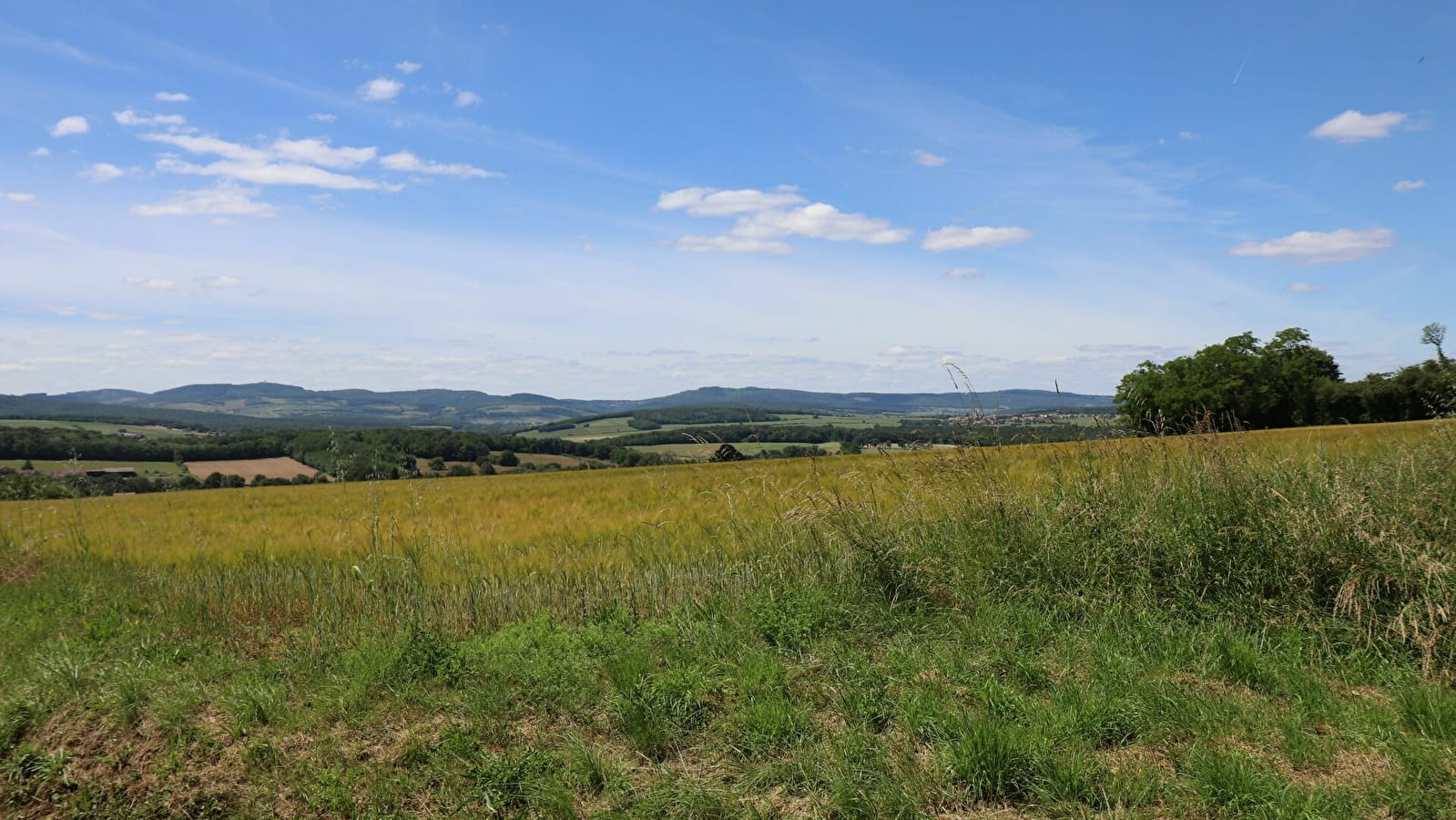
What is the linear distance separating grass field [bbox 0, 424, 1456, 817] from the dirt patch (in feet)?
115

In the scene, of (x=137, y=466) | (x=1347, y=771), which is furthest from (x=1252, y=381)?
(x=137, y=466)

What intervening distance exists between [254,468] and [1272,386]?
7639 centimetres

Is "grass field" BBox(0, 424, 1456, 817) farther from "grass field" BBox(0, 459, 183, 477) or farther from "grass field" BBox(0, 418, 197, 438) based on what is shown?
"grass field" BBox(0, 418, 197, 438)

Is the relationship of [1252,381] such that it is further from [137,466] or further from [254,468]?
[137,466]

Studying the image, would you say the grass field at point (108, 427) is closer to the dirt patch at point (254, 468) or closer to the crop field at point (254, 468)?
the crop field at point (254, 468)

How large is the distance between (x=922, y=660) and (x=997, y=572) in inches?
66.3

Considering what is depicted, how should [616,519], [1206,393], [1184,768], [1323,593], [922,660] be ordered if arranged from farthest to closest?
[1206,393]
[616,519]
[1323,593]
[922,660]
[1184,768]

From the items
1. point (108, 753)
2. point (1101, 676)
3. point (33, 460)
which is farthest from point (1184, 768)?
point (33, 460)

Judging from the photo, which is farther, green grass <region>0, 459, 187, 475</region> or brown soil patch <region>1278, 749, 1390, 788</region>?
green grass <region>0, 459, 187, 475</region>

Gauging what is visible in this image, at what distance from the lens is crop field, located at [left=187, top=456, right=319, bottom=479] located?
39219 millimetres

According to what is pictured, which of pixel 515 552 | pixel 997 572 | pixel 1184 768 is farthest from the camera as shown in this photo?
pixel 515 552

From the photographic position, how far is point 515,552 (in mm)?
8352

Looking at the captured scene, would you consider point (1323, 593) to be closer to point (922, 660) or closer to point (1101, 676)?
point (1101, 676)

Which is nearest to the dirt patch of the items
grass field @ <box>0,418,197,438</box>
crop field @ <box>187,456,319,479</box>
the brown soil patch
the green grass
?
crop field @ <box>187,456,319,479</box>
